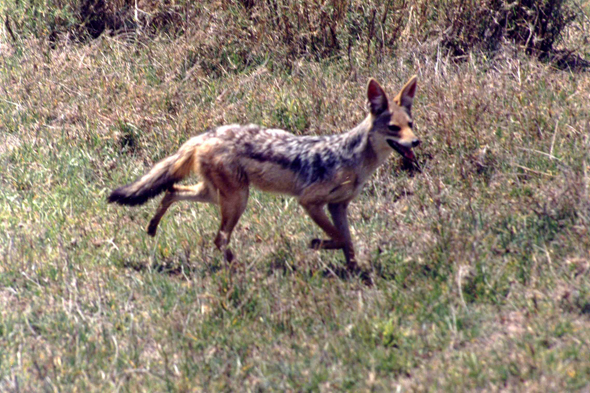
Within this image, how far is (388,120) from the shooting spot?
6152mm

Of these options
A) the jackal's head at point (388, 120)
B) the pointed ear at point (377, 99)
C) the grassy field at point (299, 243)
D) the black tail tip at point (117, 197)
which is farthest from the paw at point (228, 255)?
the pointed ear at point (377, 99)

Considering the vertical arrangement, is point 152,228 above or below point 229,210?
below

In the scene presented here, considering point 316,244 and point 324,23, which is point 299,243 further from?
point 324,23

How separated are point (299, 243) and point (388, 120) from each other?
139 centimetres

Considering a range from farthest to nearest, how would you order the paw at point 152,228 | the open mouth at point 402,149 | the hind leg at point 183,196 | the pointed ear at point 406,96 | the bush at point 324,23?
the bush at point 324,23
the paw at point 152,228
the hind leg at point 183,196
the pointed ear at point 406,96
the open mouth at point 402,149

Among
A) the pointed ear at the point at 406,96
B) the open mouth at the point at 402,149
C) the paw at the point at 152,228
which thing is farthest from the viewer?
the paw at the point at 152,228

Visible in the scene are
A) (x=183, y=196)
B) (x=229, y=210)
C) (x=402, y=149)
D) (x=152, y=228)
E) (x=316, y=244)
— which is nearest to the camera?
(x=402, y=149)

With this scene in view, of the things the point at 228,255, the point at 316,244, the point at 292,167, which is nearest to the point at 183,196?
the point at 228,255

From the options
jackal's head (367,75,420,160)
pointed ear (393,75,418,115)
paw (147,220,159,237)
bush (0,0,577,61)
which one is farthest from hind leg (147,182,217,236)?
bush (0,0,577,61)

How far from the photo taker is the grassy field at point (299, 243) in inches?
180

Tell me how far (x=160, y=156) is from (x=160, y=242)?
80.2 inches

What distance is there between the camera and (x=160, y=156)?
27.5 feet

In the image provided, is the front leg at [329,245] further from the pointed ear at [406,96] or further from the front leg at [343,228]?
the pointed ear at [406,96]

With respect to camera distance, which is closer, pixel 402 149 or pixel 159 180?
pixel 402 149
